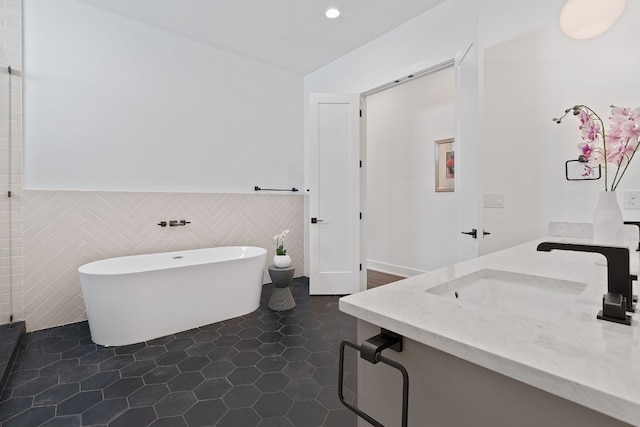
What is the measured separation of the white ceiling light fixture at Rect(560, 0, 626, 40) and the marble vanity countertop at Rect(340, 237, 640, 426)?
158 cm

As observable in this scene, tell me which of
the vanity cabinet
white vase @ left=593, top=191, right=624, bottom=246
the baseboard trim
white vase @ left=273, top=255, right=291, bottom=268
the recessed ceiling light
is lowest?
the baseboard trim

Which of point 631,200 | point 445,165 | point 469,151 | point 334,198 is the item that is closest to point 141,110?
point 334,198

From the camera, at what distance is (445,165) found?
4.03 metres

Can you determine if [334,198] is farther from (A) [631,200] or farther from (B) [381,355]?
(B) [381,355]

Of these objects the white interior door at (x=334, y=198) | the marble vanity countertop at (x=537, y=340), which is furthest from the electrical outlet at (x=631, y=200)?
the white interior door at (x=334, y=198)

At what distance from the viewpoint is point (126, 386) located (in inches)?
74.5

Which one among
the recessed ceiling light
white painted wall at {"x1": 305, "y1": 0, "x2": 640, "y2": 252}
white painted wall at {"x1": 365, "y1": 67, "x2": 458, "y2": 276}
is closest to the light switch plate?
white painted wall at {"x1": 305, "y1": 0, "x2": 640, "y2": 252}

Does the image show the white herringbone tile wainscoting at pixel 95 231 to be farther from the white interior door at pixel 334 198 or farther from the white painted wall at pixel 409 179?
the white painted wall at pixel 409 179

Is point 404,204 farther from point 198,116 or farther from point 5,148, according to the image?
point 5,148

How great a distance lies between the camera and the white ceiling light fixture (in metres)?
1.62

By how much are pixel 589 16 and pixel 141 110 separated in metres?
3.77

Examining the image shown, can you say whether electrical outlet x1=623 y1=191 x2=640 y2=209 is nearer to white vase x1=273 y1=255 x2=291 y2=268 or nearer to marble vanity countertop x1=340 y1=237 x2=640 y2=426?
marble vanity countertop x1=340 y1=237 x2=640 y2=426

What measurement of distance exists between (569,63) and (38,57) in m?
4.34

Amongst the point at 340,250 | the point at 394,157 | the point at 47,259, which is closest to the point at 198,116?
the point at 47,259
